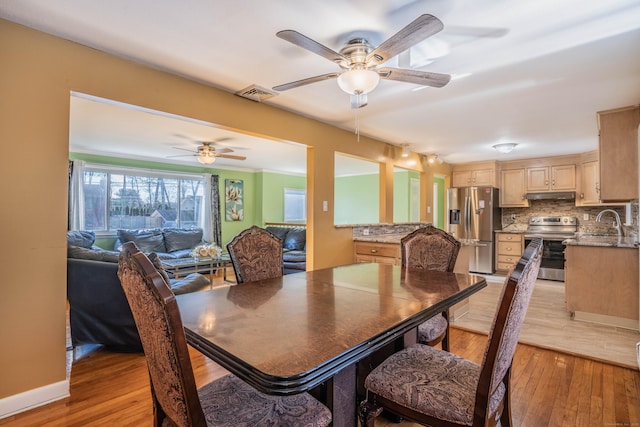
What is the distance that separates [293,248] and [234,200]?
2125 mm

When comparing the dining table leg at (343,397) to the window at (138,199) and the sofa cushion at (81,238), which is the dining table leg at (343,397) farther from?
the window at (138,199)

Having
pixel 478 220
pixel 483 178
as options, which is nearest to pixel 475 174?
pixel 483 178

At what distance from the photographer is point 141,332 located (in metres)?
1.01

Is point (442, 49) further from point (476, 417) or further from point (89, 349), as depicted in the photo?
point (89, 349)

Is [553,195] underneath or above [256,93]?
underneath

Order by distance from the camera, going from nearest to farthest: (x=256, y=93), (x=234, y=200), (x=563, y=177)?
(x=256, y=93)
(x=563, y=177)
(x=234, y=200)

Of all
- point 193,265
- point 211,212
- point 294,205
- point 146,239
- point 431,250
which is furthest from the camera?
point 294,205

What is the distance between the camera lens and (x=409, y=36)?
1.55 m

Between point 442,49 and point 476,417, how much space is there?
2.06 m

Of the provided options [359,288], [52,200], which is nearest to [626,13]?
[359,288]

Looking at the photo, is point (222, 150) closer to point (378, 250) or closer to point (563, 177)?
point (378, 250)

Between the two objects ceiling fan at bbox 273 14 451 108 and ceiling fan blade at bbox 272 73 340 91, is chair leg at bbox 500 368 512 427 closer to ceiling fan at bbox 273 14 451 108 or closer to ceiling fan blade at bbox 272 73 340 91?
ceiling fan at bbox 273 14 451 108

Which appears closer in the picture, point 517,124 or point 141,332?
point 141,332

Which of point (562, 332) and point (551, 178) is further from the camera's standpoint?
point (551, 178)
